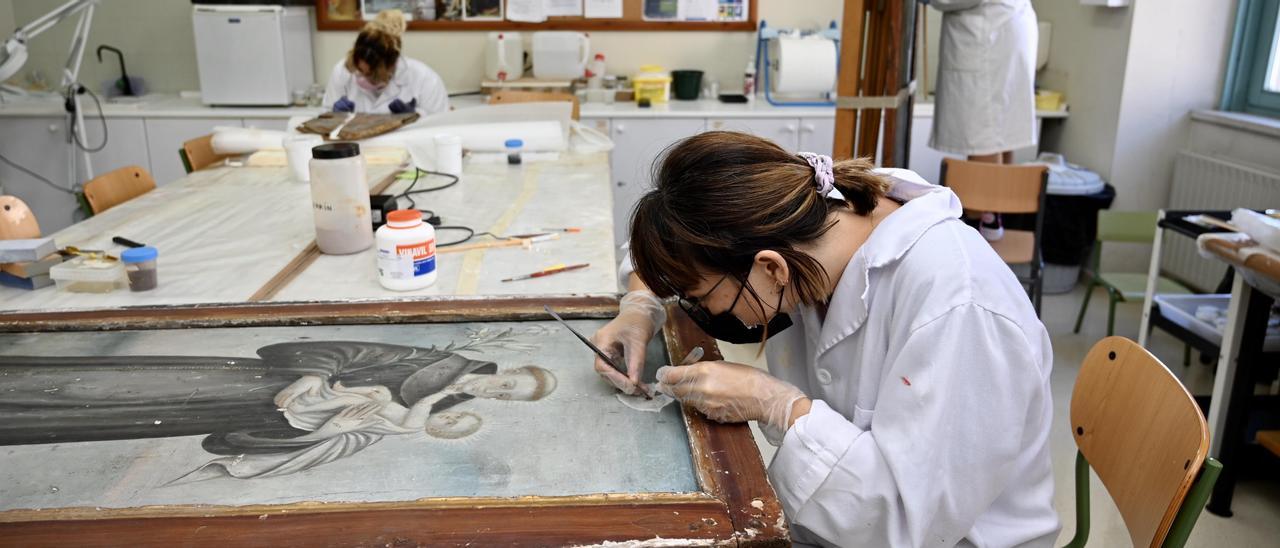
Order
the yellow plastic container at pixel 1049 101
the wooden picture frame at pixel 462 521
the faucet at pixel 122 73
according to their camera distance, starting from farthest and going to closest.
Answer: the faucet at pixel 122 73
the yellow plastic container at pixel 1049 101
the wooden picture frame at pixel 462 521

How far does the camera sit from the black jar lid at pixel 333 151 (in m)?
1.92

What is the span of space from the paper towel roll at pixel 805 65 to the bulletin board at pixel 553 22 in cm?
53

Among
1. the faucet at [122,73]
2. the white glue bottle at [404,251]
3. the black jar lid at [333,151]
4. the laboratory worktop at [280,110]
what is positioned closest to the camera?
the white glue bottle at [404,251]

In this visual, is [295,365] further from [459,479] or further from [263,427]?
[459,479]

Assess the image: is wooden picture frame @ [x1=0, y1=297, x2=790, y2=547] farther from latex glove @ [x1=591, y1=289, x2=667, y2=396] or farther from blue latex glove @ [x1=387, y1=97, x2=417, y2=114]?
blue latex glove @ [x1=387, y1=97, x2=417, y2=114]

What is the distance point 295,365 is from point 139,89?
451 centimetres

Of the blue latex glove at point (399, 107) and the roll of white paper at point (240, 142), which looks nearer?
the roll of white paper at point (240, 142)

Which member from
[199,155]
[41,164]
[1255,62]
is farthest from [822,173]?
[41,164]

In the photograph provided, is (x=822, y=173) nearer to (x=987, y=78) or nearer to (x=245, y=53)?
(x=987, y=78)

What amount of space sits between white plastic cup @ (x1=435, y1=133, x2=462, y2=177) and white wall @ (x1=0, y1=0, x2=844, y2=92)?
7.46 ft

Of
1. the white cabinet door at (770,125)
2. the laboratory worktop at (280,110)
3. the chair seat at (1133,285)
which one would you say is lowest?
the chair seat at (1133,285)

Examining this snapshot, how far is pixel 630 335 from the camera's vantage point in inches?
54.1

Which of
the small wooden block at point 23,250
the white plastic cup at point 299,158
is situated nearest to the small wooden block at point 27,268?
the small wooden block at point 23,250

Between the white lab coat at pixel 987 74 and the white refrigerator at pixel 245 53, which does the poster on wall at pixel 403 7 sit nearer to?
the white refrigerator at pixel 245 53
